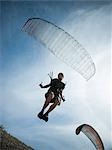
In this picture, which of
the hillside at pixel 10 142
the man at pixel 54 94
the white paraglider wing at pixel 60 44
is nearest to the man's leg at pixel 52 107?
the man at pixel 54 94

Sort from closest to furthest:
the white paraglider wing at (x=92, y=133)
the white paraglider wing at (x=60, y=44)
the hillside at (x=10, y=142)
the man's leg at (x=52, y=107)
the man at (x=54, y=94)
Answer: the white paraglider wing at (x=60, y=44) → the white paraglider wing at (x=92, y=133) → the man at (x=54, y=94) → the man's leg at (x=52, y=107) → the hillside at (x=10, y=142)

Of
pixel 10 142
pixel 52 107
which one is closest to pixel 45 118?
pixel 52 107

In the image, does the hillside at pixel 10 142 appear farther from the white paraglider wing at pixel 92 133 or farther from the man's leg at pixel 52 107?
the white paraglider wing at pixel 92 133

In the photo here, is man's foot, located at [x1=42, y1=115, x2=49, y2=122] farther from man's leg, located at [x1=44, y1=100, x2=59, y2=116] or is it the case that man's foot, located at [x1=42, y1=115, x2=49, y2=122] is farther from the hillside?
the hillside

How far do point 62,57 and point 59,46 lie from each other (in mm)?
132

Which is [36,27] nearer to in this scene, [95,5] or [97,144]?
[95,5]

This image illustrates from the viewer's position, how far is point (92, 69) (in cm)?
441

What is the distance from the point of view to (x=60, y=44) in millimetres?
4324

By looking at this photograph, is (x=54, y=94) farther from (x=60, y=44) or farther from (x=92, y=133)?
(x=60, y=44)

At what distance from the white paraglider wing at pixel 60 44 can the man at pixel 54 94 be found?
630 mm

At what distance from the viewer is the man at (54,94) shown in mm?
4945

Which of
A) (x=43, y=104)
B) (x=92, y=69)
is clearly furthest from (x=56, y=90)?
(x=92, y=69)

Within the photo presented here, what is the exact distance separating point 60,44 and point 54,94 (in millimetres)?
→ 892

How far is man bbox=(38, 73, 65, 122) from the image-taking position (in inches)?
195
